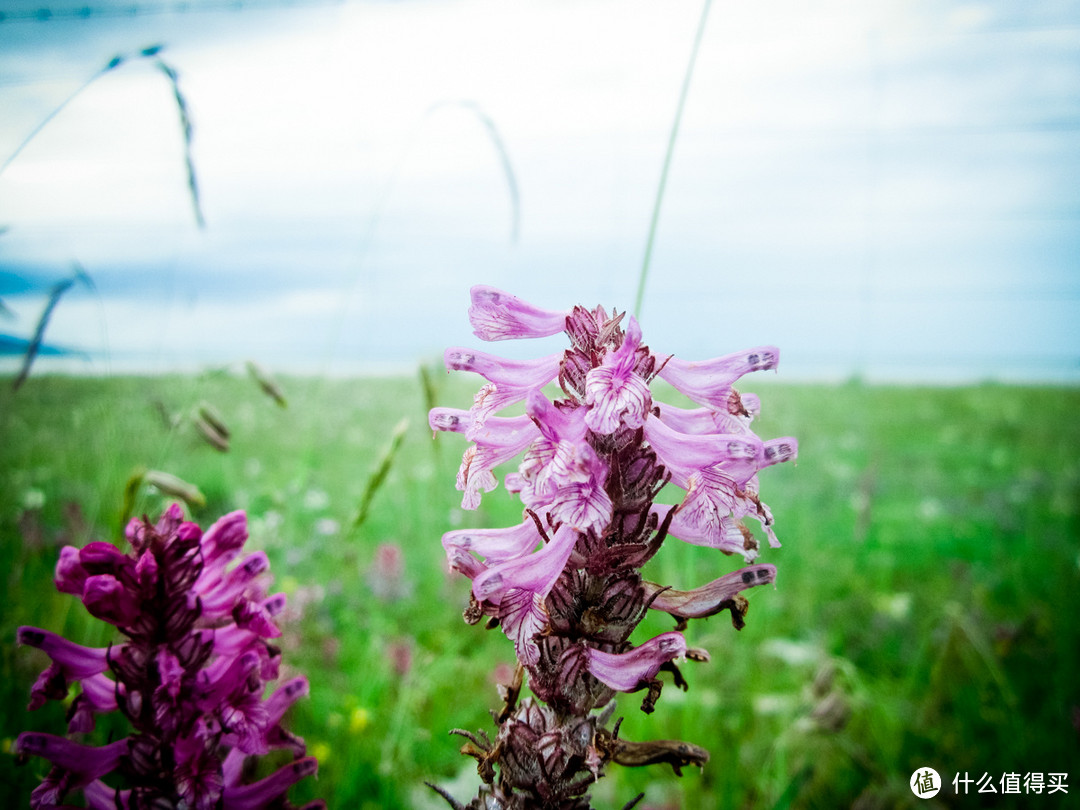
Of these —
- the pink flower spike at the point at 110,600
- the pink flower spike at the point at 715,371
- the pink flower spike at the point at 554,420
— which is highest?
the pink flower spike at the point at 715,371

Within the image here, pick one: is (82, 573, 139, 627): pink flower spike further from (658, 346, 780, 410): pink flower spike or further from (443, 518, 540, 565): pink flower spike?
(658, 346, 780, 410): pink flower spike

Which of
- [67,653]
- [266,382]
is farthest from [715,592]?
[266,382]

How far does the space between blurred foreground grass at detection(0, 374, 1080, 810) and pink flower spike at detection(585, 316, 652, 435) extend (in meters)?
1.24

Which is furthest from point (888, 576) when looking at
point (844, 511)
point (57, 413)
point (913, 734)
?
point (57, 413)

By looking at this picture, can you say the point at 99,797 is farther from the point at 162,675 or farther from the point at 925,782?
the point at 925,782

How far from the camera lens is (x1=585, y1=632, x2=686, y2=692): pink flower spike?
3.30 ft

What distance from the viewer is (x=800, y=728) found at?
2086 millimetres

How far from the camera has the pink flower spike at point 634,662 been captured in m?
1.01

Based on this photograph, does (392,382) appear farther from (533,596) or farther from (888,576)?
(533,596)

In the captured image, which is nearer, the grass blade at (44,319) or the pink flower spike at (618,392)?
the pink flower spike at (618,392)

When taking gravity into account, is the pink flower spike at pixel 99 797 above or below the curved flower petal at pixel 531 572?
below

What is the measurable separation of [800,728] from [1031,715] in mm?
1783

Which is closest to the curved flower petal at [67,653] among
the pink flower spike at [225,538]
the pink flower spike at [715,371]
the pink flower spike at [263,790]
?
the pink flower spike at [225,538]

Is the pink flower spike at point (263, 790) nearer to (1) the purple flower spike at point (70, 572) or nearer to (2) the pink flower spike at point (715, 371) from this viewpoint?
(1) the purple flower spike at point (70, 572)
